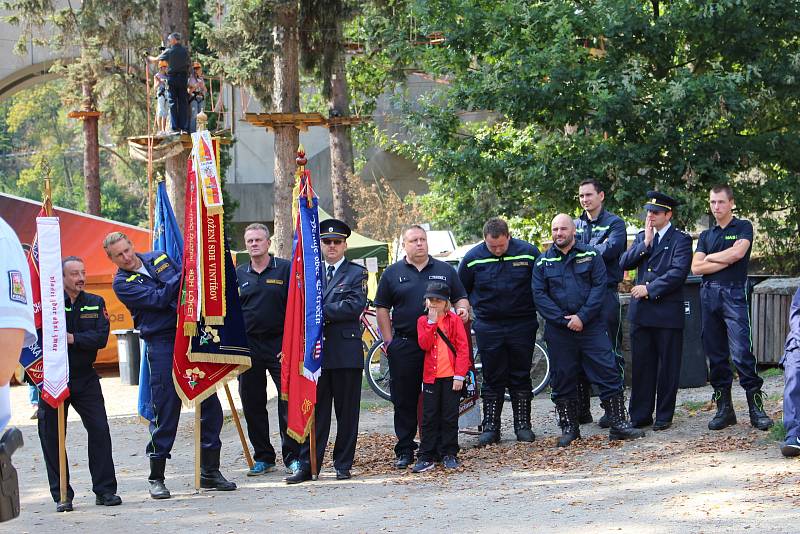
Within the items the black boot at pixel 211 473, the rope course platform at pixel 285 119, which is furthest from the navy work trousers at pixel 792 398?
the rope course platform at pixel 285 119

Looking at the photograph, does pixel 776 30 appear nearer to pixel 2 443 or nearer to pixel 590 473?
pixel 590 473

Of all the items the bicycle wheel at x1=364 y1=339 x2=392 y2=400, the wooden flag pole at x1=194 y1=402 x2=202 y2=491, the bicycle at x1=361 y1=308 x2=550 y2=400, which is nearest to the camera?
the wooden flag pole at x1=194 y1=402 x2=202 y2=491

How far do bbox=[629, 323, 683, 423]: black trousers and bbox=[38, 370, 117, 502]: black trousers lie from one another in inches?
173

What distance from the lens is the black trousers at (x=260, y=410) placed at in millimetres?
8648

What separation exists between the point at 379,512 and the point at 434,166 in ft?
22.5

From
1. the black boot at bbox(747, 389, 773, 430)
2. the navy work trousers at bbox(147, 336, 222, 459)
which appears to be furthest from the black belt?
the navy work trousers at bbox(147, 336, 222, 459)

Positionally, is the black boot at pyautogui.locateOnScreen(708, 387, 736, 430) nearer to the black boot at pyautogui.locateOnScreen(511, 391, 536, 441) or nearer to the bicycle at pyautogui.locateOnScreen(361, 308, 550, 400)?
the black boot at pyautogui.locateOnScreen(511, 391, 536, 441)

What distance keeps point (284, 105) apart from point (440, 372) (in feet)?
37.8

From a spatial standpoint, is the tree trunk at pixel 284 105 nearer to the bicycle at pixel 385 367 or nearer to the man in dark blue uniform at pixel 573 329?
the bicycle at pixel 385 367

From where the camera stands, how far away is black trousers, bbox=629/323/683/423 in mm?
8945

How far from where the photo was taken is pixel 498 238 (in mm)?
8875

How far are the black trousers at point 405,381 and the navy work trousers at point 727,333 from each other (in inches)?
93.3

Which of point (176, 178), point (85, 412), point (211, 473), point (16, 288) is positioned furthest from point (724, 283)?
point (176, 178)

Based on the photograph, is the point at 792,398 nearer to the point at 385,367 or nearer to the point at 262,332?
the point at 262,332
